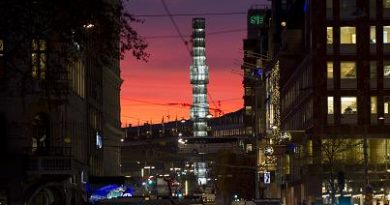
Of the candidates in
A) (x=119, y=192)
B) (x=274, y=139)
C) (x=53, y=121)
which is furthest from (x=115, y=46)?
(x=274, y=139)

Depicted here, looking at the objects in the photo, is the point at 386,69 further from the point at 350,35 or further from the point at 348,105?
the point at 348,105

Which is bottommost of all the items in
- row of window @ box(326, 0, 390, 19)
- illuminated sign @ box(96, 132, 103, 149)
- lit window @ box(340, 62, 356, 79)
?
illuminated sign @ box(96, 132, 103, 149)

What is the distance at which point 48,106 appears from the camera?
150ft

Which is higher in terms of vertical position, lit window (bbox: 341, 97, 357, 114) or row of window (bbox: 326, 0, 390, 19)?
row of window (bbox: 326, 0, 390, 19)

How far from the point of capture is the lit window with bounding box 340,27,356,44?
105 meters

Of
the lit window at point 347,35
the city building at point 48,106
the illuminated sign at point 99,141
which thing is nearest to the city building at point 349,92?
the lit window at point 347,35

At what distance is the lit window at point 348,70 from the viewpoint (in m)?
104

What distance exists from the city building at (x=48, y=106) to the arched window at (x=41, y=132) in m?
0.06

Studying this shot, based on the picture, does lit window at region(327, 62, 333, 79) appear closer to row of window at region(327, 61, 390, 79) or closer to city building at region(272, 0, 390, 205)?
city building at region(272, 0, 390, 205)

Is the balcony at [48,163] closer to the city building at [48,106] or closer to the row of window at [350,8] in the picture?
the city building at [48,106]

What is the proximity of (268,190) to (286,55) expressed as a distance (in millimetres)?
30967

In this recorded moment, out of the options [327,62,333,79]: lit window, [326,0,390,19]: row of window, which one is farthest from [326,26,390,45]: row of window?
[327,62,333,79]: lit window

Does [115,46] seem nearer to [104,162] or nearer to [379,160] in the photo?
[104,162]

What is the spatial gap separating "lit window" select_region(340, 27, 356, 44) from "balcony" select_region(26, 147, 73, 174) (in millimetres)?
49887
